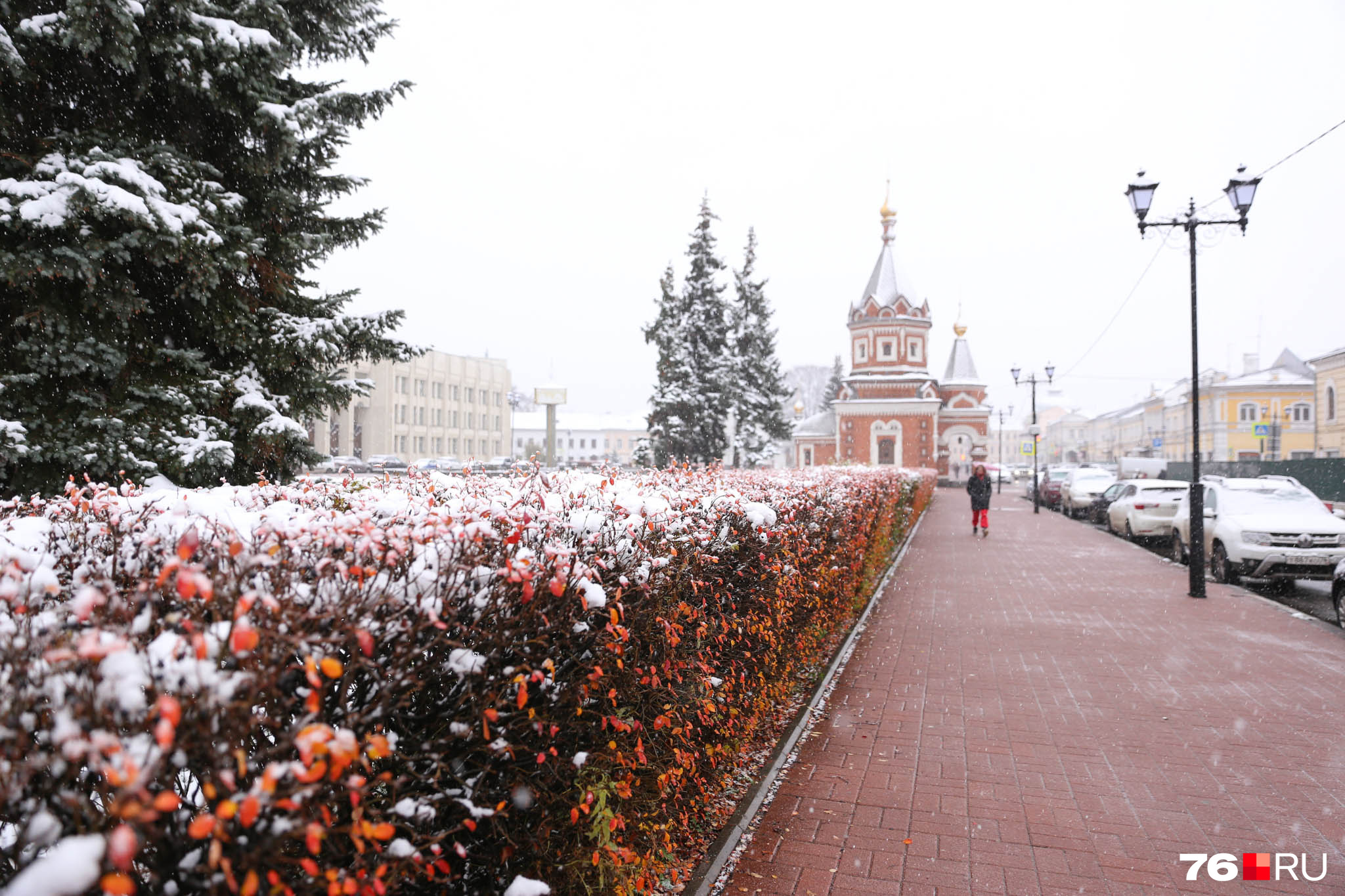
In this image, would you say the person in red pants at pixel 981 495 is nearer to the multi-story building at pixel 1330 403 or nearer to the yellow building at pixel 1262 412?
the multi-story building at pixel 1330 403

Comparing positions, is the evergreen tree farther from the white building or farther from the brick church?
the white building

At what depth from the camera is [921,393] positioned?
178 feet

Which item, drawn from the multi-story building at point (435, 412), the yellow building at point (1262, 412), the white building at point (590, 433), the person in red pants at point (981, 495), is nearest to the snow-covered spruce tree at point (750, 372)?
the person in red pants at point (981, 495)

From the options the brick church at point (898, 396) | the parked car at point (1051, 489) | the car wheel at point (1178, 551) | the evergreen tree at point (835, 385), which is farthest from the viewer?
the evergreen tree at point (835, 385)

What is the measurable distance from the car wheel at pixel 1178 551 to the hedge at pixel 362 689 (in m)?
13.6

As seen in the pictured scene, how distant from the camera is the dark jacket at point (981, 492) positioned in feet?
60.3

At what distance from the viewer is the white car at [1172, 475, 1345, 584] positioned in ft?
34.4

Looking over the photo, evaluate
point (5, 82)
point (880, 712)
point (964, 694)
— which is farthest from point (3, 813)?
point (5, 82)

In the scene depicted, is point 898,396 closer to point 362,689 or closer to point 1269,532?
point 1269,532

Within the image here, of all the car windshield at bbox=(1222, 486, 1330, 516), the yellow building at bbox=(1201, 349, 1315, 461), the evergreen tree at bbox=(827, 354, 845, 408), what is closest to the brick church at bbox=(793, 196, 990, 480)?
the evergreen tree at bbox=(827, 354, 845, 408)

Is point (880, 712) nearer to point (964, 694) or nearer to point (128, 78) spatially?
point (964, 694)

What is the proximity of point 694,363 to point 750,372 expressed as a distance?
669 centimetres

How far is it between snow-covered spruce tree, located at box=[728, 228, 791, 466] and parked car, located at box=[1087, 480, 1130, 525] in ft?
55.6

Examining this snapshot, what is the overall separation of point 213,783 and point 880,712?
5202mm
